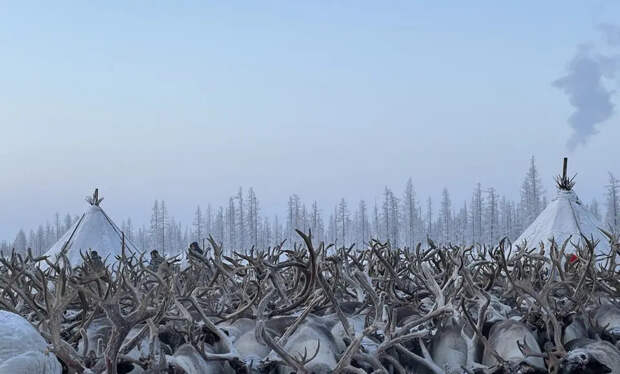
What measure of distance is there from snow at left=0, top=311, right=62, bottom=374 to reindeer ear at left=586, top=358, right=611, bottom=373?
4556 mm

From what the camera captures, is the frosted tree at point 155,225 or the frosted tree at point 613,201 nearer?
the frosted tree at point 613,201

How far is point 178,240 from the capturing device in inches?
4003

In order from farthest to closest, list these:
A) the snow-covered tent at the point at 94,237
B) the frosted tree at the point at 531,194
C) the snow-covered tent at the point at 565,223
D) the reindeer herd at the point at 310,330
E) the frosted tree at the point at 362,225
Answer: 1. the frosted tree at the point at 362,225
2. the frosted tree at the point at 531,194
3. the snow-covered tent at the point at 565,223
4. the snow-covered tent at the point at 94,237
5. the reindeer herd at the point at 310,330

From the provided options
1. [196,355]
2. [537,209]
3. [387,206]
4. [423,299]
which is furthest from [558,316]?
[387,206]

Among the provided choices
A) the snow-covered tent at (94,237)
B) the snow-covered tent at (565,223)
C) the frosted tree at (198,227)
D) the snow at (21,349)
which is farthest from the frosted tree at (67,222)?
the snow at (21,349)

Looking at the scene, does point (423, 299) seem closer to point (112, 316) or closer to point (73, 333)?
point (73, 333)

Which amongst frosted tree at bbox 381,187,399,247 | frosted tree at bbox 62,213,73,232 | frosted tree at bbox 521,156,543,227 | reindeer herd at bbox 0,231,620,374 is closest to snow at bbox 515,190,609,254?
reindeer herd at bbox 0,231,620,374

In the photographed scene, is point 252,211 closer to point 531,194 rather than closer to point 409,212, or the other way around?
point 409,212

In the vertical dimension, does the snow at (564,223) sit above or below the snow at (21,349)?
below

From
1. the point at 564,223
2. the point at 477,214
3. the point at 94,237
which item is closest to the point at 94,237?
the point at 94,237

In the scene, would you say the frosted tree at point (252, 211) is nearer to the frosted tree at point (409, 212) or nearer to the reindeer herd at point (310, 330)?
the frosted tree at point (409, 212)

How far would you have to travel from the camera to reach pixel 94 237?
1692 centimetres

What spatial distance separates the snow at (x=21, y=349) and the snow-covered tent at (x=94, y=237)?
42.4 feet

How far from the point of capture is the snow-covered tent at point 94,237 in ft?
54.2
